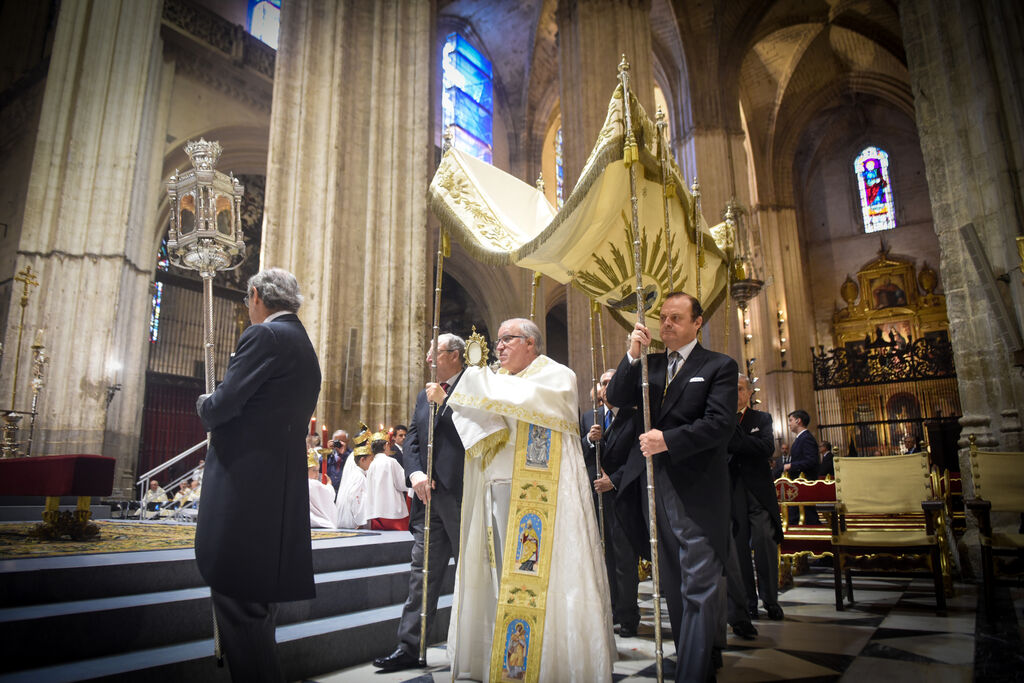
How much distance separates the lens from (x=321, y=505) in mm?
5785

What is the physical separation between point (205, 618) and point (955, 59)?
8537 millimetres

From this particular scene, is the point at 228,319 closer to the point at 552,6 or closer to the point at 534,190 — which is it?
the point at 552,6

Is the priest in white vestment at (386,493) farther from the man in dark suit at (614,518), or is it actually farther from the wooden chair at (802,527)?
the wooden chair at (802,527)

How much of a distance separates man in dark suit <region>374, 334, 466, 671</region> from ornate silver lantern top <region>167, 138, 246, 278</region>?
123cm

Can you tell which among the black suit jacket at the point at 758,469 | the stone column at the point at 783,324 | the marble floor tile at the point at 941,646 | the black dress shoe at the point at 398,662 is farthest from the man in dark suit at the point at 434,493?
the stone column at the point at 783,324

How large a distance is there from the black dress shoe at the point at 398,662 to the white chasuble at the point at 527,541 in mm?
293

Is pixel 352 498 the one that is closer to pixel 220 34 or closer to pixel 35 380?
pixel 35 380

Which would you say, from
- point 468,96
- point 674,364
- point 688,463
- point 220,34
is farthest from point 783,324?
point 688,463

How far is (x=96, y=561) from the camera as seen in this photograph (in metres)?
2.99

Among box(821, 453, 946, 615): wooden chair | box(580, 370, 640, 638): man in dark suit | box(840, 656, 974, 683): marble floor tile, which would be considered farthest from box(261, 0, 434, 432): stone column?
box(840, 656, 974, 683): marble floor tile

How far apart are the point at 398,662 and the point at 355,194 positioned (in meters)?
6.47

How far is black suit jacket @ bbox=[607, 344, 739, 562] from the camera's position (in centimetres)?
243

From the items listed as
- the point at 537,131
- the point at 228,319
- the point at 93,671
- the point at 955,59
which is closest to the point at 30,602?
the point at 93,671

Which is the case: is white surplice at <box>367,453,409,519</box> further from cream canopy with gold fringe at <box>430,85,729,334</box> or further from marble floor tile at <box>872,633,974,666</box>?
marble floor tile at <box>872,633,974,666</box>
